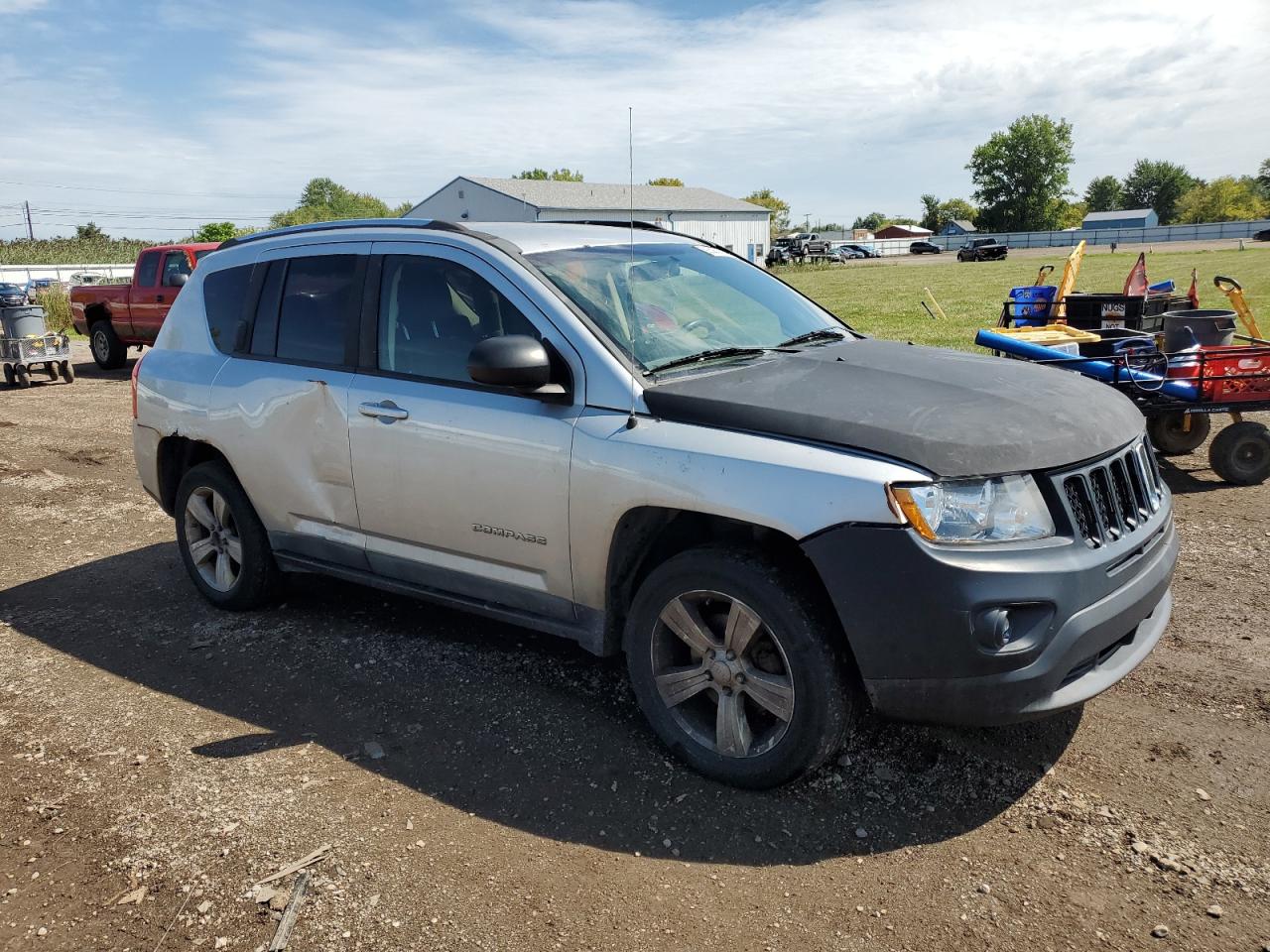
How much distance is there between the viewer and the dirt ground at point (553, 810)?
9.51 ft

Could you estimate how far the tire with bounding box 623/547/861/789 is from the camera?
3.23 m

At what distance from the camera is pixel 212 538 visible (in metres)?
5.42

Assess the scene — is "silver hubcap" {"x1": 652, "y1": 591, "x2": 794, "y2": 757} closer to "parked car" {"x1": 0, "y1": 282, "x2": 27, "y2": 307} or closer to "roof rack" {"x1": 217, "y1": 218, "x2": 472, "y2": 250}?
"roof rack" {"x1": 217, "y1": 218, "x2": 472, "y2": 250}

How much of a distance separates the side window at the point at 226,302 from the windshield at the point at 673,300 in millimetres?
1887

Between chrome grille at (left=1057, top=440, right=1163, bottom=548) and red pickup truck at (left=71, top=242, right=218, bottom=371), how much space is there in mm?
14285

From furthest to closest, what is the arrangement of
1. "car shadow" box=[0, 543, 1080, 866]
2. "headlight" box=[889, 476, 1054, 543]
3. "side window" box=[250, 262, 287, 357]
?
1. "side window" box=[250, 262, 287, 357]
2. "car shadow" box=[0, 543, 1080, 866]
3. "headlight" box=[889, 476, 1054, 543]

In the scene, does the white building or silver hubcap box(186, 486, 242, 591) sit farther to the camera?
the white building

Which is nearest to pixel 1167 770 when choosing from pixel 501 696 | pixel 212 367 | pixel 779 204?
pixel 501 696

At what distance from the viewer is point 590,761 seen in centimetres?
375

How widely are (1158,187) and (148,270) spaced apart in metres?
142

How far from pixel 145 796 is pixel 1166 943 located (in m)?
3.30

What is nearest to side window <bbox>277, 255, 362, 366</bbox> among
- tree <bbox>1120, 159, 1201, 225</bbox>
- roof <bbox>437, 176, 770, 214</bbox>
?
roof <bbox>437, 176, 770, 214</bbox>

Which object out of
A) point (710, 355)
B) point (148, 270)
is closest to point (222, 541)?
point (710, 355)

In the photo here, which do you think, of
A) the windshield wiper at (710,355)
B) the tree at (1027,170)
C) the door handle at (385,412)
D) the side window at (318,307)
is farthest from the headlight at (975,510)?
the tree at (1027,170)
